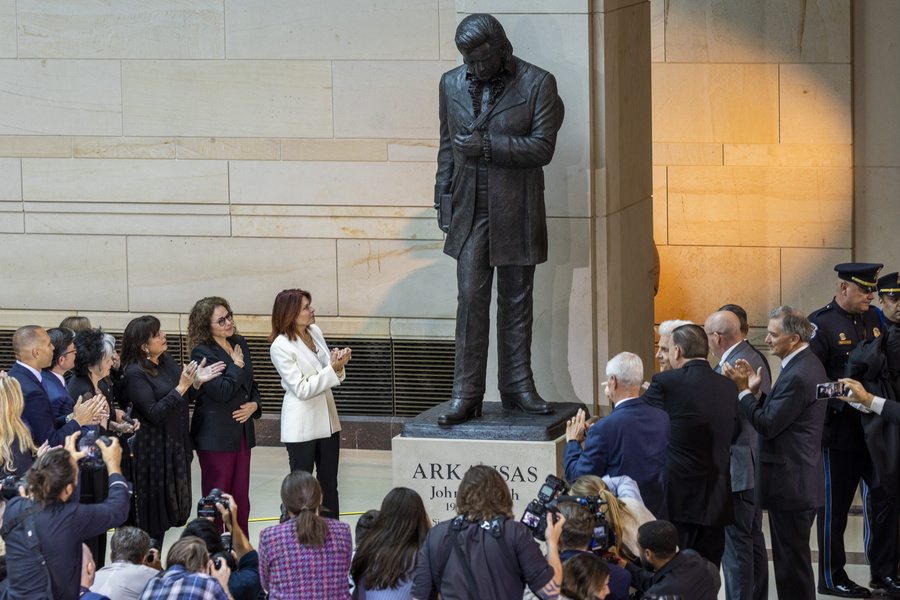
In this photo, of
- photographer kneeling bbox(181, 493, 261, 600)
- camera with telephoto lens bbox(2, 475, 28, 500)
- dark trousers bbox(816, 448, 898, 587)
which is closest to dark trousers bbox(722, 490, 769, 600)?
dark trousers bbox(816, 448, 898, 587)

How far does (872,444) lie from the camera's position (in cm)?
766

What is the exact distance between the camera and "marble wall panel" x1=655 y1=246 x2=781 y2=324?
11297mm

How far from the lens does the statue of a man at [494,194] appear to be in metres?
7.24

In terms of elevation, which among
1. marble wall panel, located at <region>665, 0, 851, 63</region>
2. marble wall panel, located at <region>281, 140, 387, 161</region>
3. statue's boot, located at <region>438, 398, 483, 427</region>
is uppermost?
marble wall panel, located at <region>665, 0, 851, 63</region>

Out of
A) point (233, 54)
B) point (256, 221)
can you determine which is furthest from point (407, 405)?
point (233, 54)

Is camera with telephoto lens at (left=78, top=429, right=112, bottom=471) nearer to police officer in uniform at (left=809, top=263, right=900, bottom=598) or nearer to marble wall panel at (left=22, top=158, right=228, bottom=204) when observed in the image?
police officer in uniform at (left=809, top=263, right=900, bottom=598)

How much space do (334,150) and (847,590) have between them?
5823 millimetres

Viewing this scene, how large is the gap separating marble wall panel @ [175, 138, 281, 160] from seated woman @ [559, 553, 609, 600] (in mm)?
7060

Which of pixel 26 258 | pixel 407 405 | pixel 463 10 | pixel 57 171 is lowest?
pixel 407 405

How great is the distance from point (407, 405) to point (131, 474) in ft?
12.7

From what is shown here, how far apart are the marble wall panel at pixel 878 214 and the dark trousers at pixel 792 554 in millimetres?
4745

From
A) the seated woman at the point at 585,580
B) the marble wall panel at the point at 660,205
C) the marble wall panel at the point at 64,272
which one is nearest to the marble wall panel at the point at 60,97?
the marble wall panel at the point at 64,272

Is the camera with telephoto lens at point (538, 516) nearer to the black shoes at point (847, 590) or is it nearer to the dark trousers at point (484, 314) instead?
the dark trousers at point (484, 314)

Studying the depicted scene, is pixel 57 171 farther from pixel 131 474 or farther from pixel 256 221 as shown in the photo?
pixel 131 474
